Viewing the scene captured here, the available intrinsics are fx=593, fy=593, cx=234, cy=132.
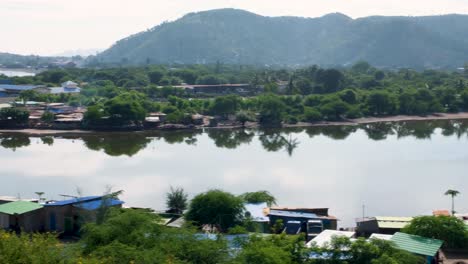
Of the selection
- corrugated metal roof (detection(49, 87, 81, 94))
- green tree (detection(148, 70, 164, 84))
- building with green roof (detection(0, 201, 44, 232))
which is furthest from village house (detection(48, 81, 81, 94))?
building with green roof (detection(0, 201, 44, 232))

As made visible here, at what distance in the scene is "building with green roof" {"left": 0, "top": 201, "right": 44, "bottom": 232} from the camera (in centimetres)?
985

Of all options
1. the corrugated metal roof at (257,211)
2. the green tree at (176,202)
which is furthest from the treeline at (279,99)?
the corrugated metal roof at (257,211)

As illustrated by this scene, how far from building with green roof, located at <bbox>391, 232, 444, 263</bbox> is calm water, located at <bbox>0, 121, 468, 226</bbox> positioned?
134 inches

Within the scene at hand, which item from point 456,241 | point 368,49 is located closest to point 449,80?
point 456,241

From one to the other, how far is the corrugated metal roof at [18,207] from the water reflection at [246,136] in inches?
395

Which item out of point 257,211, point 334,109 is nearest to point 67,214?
point 257,211

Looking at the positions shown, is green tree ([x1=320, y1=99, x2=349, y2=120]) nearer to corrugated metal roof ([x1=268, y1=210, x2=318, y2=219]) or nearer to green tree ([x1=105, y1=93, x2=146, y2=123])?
green tree ([x1=105, y1=93, x2=146, y2=123])

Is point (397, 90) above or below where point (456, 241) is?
above

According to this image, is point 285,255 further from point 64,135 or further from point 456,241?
point 64,135

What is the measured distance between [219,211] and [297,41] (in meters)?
111

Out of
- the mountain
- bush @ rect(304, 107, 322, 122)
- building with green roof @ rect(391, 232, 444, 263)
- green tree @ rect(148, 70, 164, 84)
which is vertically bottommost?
building with green roof @ rect(391, 232, 444, 263)

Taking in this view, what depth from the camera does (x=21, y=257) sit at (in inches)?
200

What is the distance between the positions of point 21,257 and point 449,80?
42.3 m

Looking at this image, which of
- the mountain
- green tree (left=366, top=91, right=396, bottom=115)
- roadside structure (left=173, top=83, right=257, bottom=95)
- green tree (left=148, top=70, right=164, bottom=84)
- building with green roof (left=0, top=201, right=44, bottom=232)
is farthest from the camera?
the mountain
